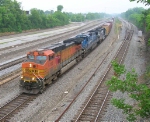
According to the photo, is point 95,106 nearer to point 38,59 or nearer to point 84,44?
point 38,59

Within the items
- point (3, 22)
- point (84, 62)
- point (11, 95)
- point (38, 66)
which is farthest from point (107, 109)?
point (3, 22)

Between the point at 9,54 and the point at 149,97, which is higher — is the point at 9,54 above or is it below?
below

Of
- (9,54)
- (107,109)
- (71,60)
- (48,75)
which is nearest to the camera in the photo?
(107,109)

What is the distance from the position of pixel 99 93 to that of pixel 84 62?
1227 cm

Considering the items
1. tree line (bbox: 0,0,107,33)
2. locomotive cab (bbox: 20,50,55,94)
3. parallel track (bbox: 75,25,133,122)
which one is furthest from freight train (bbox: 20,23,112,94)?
tree line (bbox: 0,0,107,33)

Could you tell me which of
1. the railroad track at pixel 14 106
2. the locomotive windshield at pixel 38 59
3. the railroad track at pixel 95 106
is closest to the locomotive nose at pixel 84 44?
the railroad track at pixel 95 106

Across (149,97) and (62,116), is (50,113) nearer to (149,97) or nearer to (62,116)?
(62,116)

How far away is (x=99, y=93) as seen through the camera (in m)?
19.5

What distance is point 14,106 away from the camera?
16.8m

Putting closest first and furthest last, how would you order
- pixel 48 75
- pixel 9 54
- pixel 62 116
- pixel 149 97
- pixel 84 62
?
1. pixel 149 97
2. pixel 62 116
3. pixel 48 75
4. pixel 84 62
5. pixel 9 54

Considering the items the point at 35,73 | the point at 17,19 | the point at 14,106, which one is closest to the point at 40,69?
the point at 35,73

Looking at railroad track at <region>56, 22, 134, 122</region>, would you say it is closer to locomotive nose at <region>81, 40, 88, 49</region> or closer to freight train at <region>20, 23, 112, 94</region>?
freight train at <region>20, 23, 112, 94</region>

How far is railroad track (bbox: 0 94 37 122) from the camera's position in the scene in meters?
15.1

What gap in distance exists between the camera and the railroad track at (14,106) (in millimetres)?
15102
